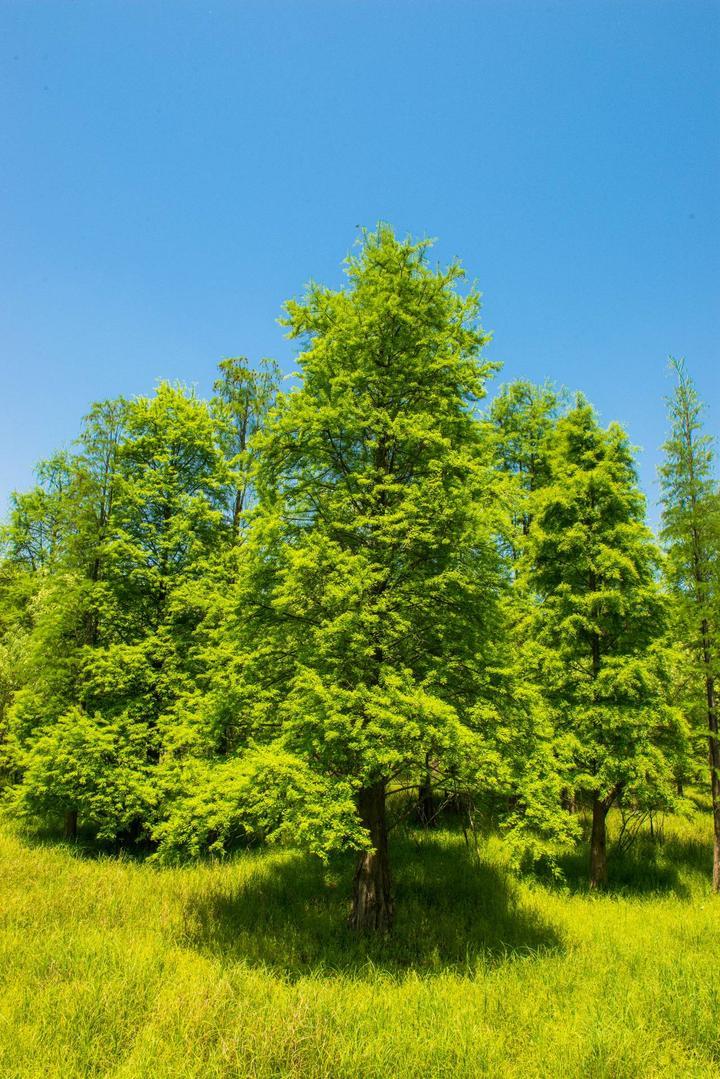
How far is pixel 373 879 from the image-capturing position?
1034cm

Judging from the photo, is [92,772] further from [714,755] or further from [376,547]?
[714,755]

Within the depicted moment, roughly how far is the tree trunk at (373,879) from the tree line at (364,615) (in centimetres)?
7

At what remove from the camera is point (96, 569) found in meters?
17.2

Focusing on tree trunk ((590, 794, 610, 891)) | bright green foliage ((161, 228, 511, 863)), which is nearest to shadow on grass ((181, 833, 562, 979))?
bright green foliage ((161, 228, 511, 863))

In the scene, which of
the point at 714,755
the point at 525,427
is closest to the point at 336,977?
the point at 714,755

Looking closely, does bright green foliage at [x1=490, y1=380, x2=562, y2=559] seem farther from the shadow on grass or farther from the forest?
the shadow on grass

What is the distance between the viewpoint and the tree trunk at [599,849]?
1480 centimetres

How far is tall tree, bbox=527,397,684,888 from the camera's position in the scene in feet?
47.2

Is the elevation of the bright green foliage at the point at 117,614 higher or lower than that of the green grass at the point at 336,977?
higher

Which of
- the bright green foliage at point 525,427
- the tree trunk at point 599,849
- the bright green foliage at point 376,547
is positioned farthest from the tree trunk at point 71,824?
the bright green foliage at point 525,427

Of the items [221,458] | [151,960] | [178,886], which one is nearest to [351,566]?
[151,960]

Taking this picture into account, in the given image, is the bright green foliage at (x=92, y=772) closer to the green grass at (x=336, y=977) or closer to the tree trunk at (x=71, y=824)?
the green grass at (x=336, y=977)

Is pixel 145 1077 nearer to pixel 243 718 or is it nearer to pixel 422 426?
pixel 243 718

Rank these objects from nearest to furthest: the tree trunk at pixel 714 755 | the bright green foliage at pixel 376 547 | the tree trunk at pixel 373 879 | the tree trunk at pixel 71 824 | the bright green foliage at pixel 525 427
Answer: the bright green foliage at pixel 376 547
the tree trunk at pixel 373 879
the tree trunk at pixel 714 755
the tree trunk at pixel 71 824
the bright green foliage at pixel 525 427
